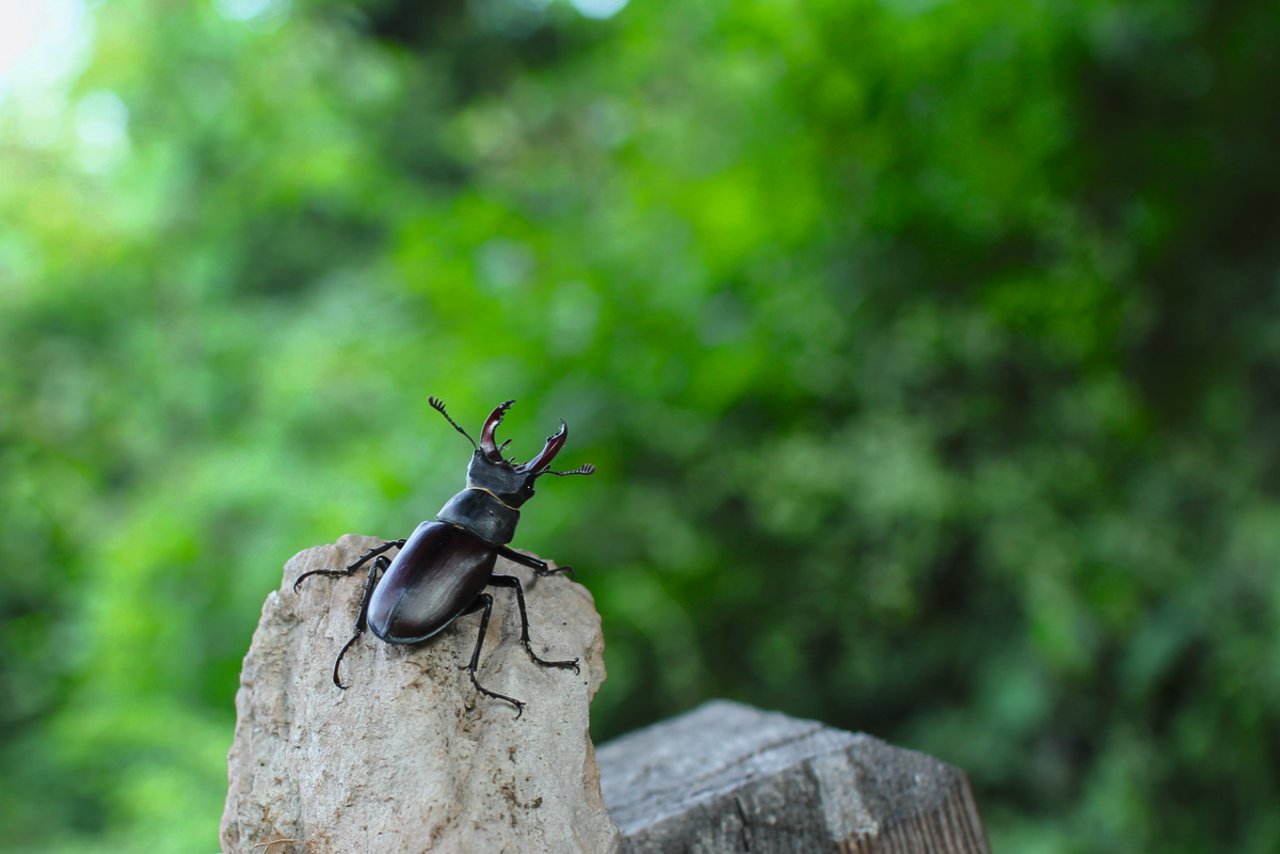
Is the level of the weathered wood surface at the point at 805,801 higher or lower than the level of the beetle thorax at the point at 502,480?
lower

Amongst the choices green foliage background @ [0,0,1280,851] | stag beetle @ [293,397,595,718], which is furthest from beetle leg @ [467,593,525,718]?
green foliage background @ [0,0,1280,851]

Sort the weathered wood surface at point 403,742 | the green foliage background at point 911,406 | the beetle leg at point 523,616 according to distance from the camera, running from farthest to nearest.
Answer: the green foliage background at point 911,406 < the beetle leg at point 523,616 < the weathered wood surface at point 403,742

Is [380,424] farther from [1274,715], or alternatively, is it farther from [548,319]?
[1274,715]

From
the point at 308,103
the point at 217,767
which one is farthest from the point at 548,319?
the point at 308,103

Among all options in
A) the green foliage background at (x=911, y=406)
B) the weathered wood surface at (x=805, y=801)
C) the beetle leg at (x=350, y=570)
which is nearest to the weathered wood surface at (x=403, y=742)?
the beetle leg at (x=350, y=570)

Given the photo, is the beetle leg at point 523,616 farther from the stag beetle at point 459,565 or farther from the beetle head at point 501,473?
the beetle head at point 501,473

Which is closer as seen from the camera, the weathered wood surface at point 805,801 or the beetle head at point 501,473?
the weathered wood surface at point 805,801

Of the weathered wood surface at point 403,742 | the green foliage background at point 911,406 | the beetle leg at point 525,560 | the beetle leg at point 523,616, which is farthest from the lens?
the green foliage background at point 911,406

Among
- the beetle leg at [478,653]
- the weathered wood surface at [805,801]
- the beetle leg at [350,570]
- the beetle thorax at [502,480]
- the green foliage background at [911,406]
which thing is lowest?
the weathered wood surface at [805,801]
